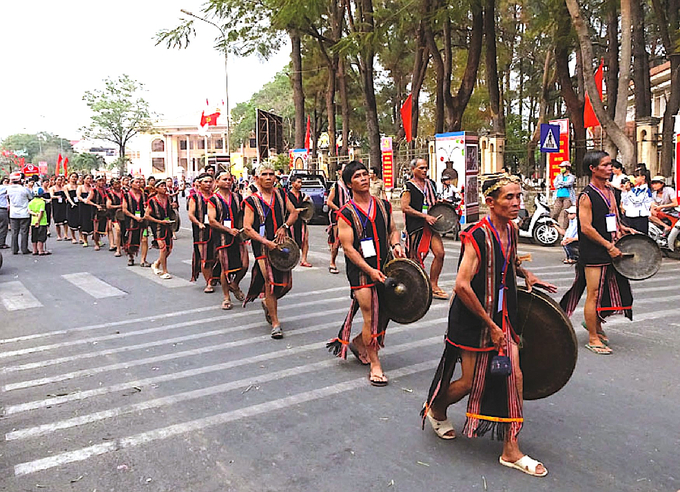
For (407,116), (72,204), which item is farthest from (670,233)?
(407,116)

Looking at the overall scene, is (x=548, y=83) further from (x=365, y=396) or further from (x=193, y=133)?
(x=193, y=133)

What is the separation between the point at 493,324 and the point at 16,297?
857 centimetres

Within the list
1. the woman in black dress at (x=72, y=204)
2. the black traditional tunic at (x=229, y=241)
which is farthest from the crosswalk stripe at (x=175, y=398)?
the woman in black dress at (x=72, y=204)

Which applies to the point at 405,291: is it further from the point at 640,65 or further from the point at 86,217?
the point at 640,65

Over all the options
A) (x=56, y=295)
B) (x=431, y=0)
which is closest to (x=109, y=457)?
(x=56, y=295)

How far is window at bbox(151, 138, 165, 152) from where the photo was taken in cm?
9775

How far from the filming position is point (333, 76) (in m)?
30.0

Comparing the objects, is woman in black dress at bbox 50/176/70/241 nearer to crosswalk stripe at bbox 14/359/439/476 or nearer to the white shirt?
the white shirt

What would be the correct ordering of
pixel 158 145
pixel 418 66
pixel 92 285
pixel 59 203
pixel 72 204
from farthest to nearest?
pixel 158 145, pixel 418 66, pixel 59 203, pixel 72 204, pixel 92 285

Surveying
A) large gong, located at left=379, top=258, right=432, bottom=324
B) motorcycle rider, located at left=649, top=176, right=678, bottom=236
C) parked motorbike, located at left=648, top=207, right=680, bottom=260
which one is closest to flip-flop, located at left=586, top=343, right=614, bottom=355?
large gong, located at left=379, top=258, right=432, bottom=324

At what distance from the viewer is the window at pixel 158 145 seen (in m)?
97.8

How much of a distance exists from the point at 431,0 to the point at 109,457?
18405mm

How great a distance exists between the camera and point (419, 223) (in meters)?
8.66

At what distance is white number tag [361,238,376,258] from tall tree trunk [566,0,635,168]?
10.3 metres
